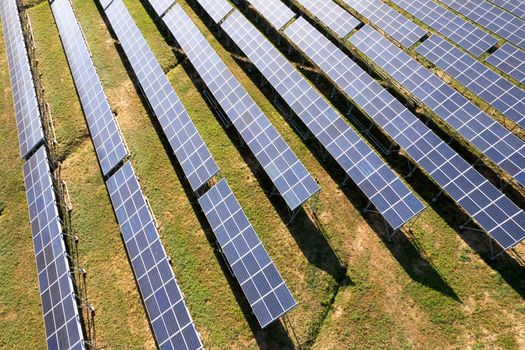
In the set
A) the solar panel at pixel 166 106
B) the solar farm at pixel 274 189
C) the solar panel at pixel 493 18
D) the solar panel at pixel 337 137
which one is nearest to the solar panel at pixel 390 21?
the solar farm at pixel 274 189

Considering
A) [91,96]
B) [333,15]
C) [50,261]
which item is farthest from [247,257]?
[333,15]

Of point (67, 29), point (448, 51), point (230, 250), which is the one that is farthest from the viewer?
point (67, 29)

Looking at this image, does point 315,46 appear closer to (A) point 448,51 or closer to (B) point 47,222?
(A) point 448,51

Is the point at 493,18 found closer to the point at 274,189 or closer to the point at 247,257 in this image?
the point at 274,189

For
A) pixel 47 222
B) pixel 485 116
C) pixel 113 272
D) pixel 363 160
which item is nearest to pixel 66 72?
pixel 47 222

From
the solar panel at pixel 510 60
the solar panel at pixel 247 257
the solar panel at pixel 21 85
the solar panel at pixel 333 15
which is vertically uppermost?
the solar panel at pixel 21 85

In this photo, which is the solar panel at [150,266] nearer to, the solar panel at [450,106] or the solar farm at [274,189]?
the solar farm at [274,189]
